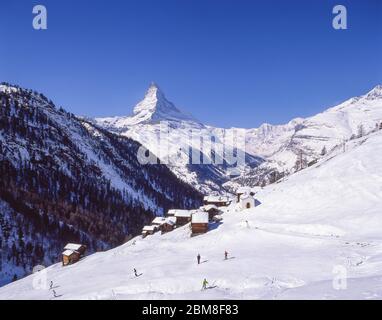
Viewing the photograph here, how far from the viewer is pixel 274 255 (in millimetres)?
58031

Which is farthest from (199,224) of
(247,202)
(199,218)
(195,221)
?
(247,202)

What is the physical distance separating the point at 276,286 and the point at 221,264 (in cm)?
1553

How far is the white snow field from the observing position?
40.9 meters

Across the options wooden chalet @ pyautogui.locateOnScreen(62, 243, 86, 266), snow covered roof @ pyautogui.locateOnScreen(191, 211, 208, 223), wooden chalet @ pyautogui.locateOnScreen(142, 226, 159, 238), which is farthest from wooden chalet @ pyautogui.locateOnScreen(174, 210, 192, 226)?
wooden chalet @ pyautogui.locateOnScreen(62, 243, 86, 266)

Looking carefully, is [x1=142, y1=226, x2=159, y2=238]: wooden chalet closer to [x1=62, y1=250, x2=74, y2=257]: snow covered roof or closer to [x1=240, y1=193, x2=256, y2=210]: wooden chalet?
[x1=62, y1=250, x2=74, y2=257]: snow covered roof

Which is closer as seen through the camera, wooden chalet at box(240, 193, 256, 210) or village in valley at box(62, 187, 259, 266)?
village in valley at box(62, 187, 259, 266)

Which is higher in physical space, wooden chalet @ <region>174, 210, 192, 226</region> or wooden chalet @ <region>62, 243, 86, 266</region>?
wooden chalet @ <region>174, 210, 192, 226</region>

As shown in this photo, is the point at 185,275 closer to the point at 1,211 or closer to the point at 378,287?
the point at 378,287

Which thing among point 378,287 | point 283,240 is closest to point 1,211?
point 283,240

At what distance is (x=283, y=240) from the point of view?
6875 cm

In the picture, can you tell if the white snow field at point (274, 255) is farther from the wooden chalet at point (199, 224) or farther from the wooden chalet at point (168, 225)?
the wooden chalet at point (168, 225)

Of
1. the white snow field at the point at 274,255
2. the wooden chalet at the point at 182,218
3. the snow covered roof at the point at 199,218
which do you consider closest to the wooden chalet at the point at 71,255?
the white snow field at the point at 274,255
